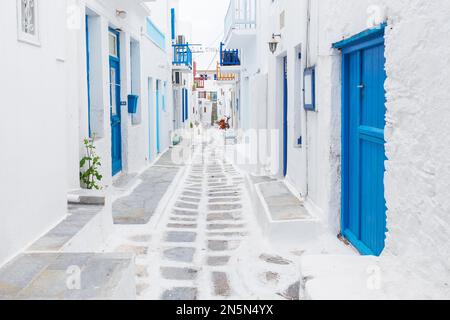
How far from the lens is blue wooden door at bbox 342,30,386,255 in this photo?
4293mm

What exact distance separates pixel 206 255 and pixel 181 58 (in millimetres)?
19148

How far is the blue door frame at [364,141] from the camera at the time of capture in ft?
14.1

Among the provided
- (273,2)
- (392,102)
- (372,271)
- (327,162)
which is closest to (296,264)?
(327,162)

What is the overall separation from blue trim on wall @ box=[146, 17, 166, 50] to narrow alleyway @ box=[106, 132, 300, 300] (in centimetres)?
594

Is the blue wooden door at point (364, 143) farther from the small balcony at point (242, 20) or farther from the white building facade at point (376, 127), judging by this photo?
the small balcony at point (242, 20)

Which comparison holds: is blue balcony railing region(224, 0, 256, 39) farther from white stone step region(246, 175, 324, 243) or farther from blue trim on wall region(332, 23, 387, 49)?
blue trim on wall region(332, 23, 387, 49)

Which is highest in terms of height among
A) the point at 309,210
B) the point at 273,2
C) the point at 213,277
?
the point at 273,2

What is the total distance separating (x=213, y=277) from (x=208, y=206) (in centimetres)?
325

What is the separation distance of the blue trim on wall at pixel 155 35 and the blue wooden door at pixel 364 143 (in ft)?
28.8

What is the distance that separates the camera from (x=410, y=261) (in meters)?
3.41

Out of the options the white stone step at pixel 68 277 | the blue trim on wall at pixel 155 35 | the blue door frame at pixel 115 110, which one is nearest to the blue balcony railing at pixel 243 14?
the blue trim on wall at pixel 155 35

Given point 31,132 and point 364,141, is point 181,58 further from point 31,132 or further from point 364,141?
point 31,132

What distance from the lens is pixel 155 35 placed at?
1468cm
